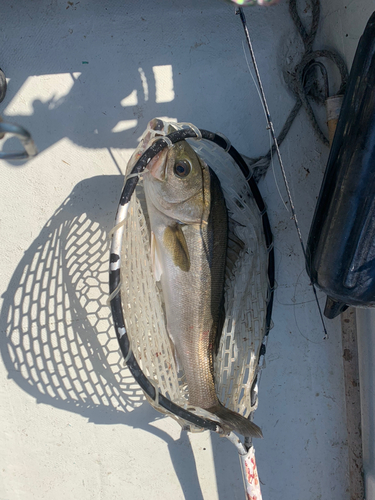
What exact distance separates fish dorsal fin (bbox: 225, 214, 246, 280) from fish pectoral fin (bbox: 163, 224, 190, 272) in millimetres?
264

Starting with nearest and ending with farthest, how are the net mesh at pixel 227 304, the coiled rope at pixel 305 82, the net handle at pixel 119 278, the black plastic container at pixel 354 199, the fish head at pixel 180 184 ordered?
the black plastic container at pixel 354 199 < the net handle at pixel 119 278 < the fish head at pixel 180 184 < the net mesh at pixel 227 304 < the coiled rope at pixel 305 82

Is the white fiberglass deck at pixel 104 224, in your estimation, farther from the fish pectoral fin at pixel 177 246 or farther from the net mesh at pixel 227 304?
the fish pectoral fin at pixel 177 246

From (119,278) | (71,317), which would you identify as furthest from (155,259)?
(71,317)

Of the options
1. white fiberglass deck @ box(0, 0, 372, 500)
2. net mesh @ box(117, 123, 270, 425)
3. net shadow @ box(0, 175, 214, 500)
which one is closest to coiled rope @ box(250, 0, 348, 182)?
white fiberglass deck @ box(0, 0, 372, 500)

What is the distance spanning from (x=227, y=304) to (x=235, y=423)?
621 millimetres

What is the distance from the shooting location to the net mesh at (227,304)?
1855 mm

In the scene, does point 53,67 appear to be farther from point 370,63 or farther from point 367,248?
point 367,248

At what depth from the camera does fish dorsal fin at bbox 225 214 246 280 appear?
6.38 feet

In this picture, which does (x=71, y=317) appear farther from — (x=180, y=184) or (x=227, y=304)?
(x=180, y=184)

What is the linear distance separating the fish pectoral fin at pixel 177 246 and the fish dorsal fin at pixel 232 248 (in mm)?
264

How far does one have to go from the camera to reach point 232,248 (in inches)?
76.7

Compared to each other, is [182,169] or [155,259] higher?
[182,169]

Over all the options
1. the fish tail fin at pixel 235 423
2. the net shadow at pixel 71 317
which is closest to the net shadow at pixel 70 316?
the net shadow at pixel 71 317

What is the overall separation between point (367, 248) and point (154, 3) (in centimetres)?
187
